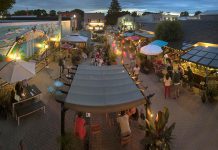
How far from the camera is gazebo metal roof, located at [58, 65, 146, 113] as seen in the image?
21.7ft

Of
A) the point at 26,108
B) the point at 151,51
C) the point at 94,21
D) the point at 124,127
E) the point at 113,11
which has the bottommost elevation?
the point at 26,108

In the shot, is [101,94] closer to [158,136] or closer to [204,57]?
[158,136]

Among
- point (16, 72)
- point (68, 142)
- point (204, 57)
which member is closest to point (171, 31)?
point (204, 57)

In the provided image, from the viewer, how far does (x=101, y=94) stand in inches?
286

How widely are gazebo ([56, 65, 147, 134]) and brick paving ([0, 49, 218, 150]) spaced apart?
182 centimetres

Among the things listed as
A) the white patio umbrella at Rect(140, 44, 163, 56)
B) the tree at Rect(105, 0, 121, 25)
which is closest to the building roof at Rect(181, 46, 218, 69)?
the white patio umbrella at Rect(140, 44, 163, 56)

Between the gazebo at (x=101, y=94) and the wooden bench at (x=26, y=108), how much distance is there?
246 cm

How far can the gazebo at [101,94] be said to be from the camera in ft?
21.7

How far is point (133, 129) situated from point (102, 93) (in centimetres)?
265

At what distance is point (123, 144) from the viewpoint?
309 inches

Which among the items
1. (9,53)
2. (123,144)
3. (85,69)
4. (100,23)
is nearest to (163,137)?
(123,144)

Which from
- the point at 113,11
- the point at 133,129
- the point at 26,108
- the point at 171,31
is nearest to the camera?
the point at 133,129

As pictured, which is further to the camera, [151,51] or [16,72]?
[151,51]

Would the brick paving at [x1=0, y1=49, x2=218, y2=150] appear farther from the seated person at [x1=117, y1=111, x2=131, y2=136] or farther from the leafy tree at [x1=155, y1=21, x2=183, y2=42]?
the leafy tree at [x1=155, y1=21, x2=183, y2=42]
